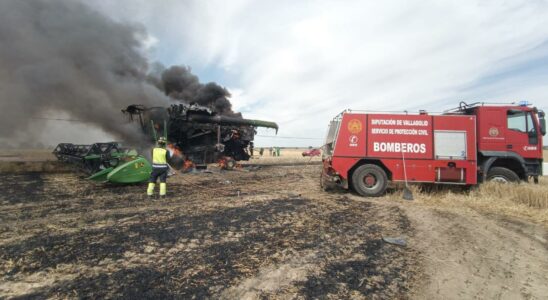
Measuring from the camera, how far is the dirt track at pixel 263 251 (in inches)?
118

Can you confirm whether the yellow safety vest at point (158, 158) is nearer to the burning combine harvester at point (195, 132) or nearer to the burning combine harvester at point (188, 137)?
the burning combine harvester at point (188, 137)

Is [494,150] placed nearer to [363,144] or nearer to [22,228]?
[363,144]

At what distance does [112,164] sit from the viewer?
34.0 feet

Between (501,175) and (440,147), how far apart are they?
195cm

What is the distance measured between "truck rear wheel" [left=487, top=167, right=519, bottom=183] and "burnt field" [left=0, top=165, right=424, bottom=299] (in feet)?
12.3

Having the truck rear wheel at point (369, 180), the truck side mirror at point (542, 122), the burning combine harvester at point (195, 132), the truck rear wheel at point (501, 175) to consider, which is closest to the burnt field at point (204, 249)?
the truck rear wheel at point (369, 180)

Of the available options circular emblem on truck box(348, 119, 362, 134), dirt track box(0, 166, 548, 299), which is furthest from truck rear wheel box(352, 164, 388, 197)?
dirt track box(0, 166, 548, 299)

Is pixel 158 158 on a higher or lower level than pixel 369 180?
higher

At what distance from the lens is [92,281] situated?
9.95ft

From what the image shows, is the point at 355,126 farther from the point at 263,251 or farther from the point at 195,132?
the point at 195,132

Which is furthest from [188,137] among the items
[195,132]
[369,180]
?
[369,180]

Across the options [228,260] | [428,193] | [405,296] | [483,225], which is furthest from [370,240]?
[428,193]

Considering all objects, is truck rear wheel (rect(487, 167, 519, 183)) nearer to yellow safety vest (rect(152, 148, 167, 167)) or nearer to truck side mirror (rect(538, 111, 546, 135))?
truck side mirror (rect(538, 111, 546, 135))

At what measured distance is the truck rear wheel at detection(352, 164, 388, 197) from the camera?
323 inches
